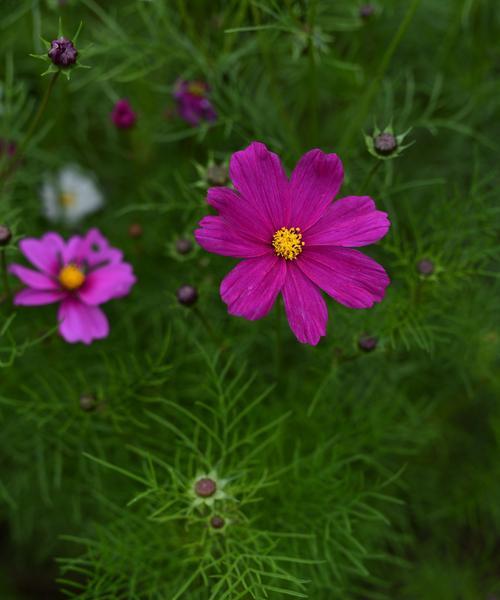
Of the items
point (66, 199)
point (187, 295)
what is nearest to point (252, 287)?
point (187, 295)

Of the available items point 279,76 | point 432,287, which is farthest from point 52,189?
point 432,287

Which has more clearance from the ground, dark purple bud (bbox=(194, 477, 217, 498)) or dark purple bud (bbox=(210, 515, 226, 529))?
dark purple bud (bbox=(194, 477, 217, 498))

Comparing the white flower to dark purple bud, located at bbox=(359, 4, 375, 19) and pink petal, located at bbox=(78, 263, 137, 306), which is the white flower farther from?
dark purple bud, located at bbox=(359, 4, 375, 19)

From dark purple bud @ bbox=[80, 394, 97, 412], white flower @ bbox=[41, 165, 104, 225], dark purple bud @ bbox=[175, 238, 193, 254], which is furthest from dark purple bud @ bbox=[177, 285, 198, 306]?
white flower @ bbox=[41, 165, 104, 225]

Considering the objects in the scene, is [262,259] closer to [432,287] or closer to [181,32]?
[432,287]

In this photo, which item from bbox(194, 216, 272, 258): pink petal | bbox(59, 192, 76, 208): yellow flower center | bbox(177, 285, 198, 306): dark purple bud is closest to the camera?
bbox(194, 216, 272, 258): pink petal

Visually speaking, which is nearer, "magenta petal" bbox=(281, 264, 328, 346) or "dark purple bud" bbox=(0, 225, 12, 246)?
"magenta petal" bbox=(281, 264, 328, 346)

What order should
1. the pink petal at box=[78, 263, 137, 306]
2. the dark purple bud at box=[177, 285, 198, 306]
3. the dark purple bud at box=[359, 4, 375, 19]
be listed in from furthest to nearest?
the dark purple bud at box=[359, 4, 375, 19] < the pink petal at box=[78, 263, 137, 306] < the dark purple bud at box=[177, 285, 198, 306]
